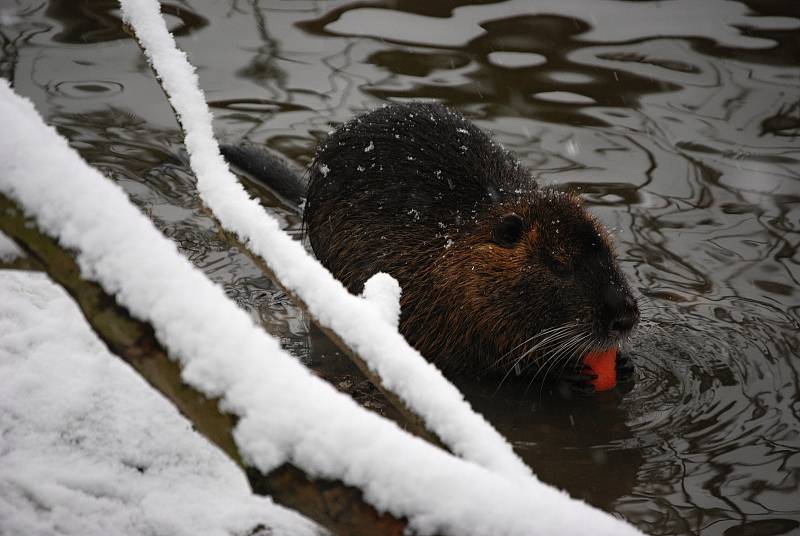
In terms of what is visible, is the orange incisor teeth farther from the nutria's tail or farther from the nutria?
the nutria's tail

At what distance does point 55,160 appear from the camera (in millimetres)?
1284

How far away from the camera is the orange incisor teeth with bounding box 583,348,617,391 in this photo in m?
3.28

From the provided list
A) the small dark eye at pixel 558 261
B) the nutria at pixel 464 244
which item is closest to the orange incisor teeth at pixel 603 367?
the nutria at pixel 464 244

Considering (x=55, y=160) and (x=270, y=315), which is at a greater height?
(x=55, y=160)

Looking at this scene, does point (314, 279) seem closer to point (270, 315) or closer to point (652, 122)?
point (270, 315)

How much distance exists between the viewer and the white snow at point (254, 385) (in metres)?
1.14

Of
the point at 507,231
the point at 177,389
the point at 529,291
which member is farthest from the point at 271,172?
the point at 177,389

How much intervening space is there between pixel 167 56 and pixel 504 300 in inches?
72.2

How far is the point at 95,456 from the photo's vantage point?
212 cm

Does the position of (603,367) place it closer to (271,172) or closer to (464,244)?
(464,244)

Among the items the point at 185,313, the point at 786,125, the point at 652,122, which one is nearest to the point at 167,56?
the point at 185,313

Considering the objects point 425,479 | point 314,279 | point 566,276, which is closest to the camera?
point 425,479

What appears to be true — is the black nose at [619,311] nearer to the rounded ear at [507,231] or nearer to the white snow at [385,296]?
the rounded ear at [507,231]

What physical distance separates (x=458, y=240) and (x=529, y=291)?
37cm
